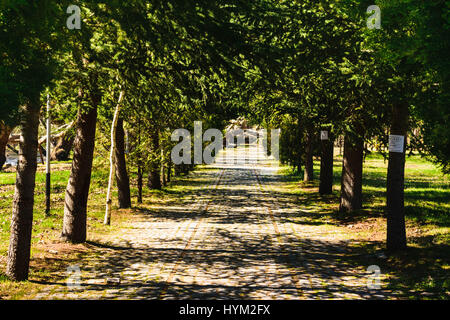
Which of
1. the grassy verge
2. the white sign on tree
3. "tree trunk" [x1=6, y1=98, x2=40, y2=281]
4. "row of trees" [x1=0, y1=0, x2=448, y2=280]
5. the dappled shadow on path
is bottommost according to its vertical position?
the dappled shadow on path

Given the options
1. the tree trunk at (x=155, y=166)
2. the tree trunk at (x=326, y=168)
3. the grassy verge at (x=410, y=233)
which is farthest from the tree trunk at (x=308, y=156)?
the tree trunk at (x=155, y=166)

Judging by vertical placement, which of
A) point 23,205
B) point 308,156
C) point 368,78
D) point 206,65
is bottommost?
point 23,205

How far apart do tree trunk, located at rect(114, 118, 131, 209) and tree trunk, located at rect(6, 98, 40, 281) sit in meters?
7.79

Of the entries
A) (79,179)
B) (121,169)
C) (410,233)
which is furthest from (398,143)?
(121,169)

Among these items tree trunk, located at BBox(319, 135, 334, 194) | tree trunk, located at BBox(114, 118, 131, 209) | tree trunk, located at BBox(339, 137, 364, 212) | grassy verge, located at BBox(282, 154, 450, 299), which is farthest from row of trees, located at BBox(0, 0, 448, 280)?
tree trunk, located at BBox(319, 135, 334, 194)

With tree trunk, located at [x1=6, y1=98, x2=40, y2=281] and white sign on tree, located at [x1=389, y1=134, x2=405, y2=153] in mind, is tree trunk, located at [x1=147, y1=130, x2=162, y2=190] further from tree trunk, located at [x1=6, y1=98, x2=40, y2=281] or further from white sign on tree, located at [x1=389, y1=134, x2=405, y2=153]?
white sign on tree, located at [x1=389, y1=134, x2=405, y2=153]

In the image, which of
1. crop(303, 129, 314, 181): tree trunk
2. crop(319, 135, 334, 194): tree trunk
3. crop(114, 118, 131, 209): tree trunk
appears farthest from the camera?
crop(303, 129, 314, 181): tree trunk

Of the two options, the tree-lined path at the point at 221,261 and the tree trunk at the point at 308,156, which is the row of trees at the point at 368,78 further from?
the tree trunk at the point at 308,156

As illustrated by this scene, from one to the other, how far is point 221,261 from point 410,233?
503cm

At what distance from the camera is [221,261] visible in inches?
396

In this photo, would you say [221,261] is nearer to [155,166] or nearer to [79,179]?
[79,179]

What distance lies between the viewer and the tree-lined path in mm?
7859

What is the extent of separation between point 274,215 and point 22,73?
1209 centimetres

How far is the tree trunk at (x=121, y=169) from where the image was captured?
1622cm
